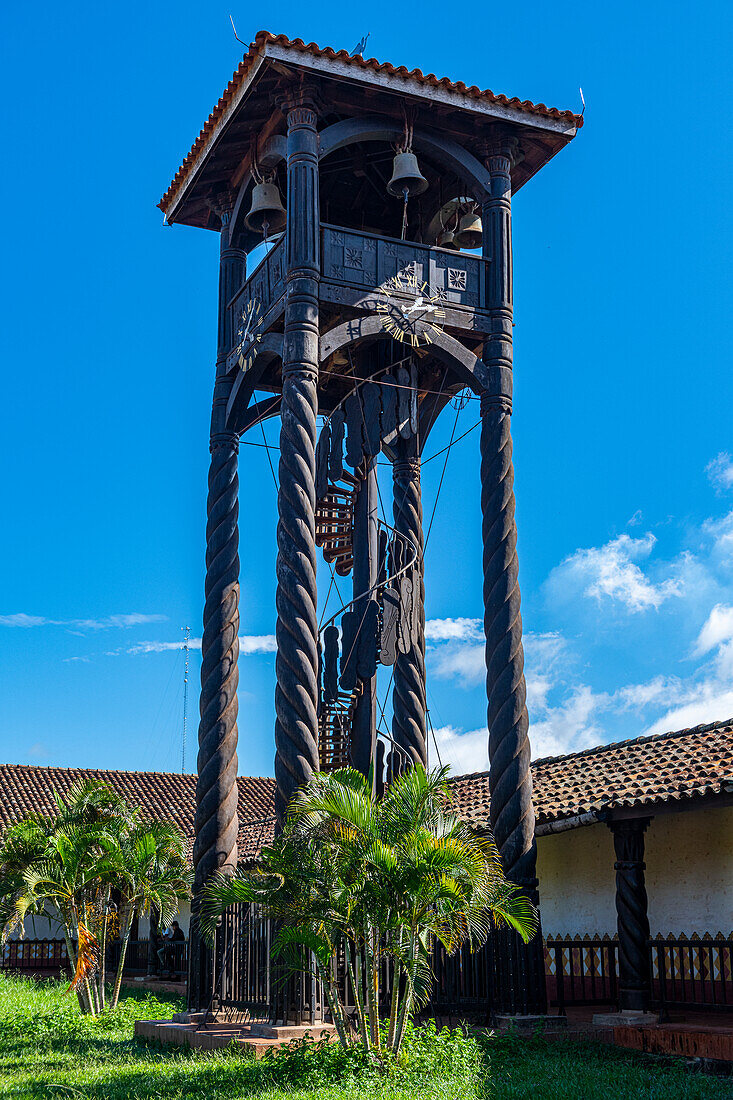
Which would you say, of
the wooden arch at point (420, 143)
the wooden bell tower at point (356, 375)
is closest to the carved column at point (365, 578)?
the wooden bell tower at point (356, 375)

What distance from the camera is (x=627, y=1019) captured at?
11688mm

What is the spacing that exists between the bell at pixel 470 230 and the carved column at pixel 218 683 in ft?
10.3

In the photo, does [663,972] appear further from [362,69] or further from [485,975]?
[362,69]

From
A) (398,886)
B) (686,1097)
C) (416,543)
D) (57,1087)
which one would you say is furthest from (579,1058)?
(416,543)

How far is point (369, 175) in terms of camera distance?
50.9 feet

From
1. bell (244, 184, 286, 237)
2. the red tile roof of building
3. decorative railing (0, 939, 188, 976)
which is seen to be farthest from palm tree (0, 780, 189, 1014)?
bell (244, 184, 286, 237)

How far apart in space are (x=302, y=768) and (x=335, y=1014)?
258 cm

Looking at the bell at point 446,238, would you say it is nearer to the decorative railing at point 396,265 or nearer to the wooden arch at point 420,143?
the wooden arch at point 420,143

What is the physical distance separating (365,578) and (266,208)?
4598 millimetres

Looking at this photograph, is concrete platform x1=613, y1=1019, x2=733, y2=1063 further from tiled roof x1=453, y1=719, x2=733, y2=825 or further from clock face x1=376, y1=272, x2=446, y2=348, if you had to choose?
clock face x1=376, y1=272, x2=446, y2=348

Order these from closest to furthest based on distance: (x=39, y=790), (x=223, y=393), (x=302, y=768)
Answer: (x=302, y=768) → (x=223, y=393) → (x=39, y=790)

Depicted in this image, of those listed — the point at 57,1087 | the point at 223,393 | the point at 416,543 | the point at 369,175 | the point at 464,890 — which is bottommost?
the point at 57,1087

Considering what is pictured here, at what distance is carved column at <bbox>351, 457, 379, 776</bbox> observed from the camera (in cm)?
1345

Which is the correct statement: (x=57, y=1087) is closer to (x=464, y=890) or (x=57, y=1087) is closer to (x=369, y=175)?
(x=464, y=890)
